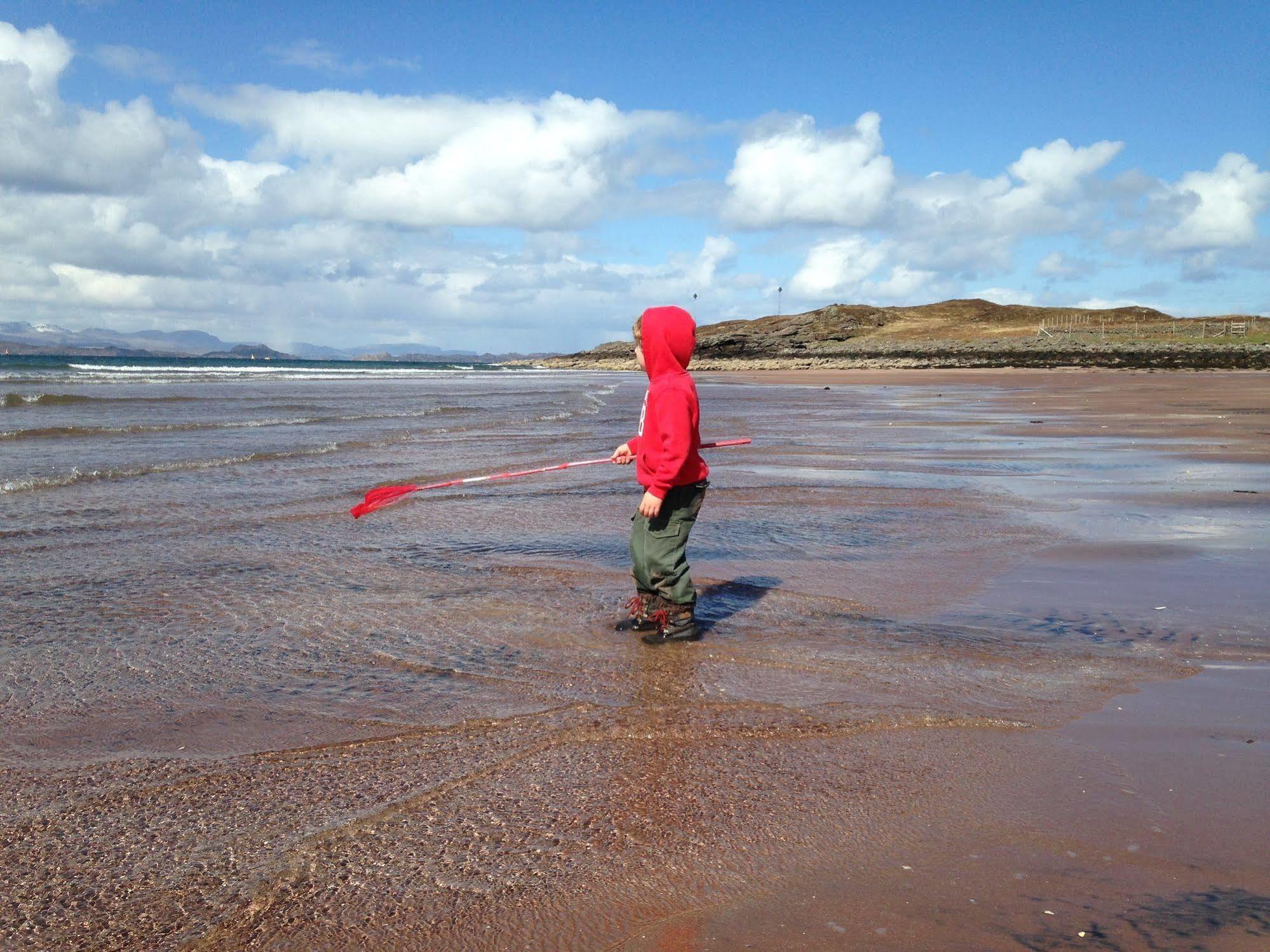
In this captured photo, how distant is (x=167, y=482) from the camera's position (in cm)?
929

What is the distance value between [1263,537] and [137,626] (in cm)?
700

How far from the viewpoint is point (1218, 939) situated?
215cm

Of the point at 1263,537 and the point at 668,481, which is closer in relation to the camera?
the point at 668,481

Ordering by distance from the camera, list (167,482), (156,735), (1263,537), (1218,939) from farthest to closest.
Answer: (167,482)
(1263,537)
(156,735)
(1218,939)

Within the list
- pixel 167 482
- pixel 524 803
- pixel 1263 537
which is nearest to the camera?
pixel 524 803

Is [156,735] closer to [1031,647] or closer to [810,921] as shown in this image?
[810,921]

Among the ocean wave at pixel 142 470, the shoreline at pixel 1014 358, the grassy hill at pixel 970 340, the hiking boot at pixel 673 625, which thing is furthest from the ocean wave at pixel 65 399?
the grassy hill at pixel 970 340

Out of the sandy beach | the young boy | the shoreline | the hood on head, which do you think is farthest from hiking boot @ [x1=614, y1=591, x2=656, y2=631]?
the shoreline

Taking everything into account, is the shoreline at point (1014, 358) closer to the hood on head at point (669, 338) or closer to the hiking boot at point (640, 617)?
the hood on head at point (669, 338)

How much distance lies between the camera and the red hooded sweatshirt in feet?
14.7

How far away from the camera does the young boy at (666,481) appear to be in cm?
450

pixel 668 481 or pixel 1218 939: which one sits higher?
pixel 668 481

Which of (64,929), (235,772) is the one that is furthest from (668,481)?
(64,929)

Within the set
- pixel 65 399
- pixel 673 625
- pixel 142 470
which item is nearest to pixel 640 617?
pixel 673 625
